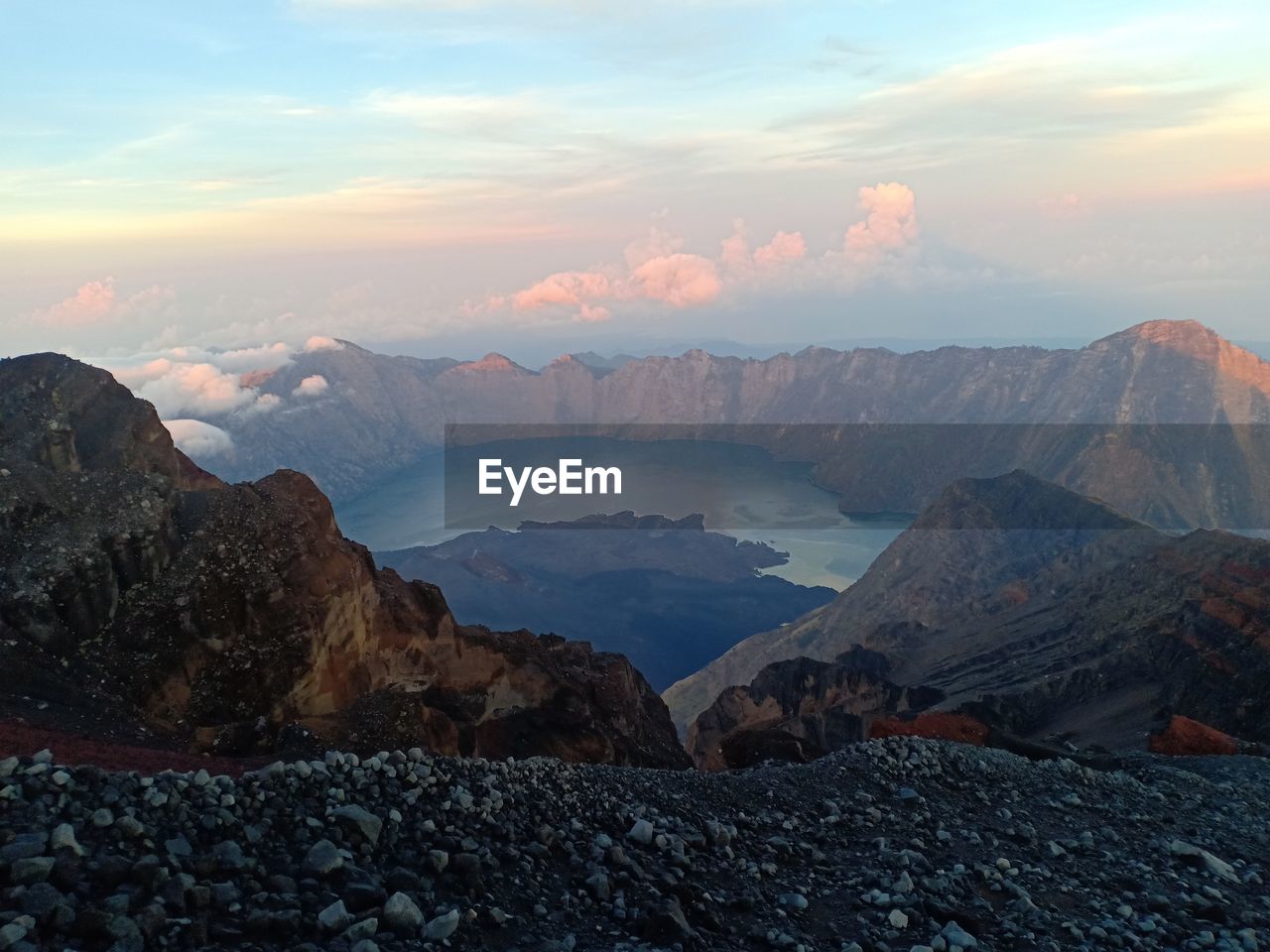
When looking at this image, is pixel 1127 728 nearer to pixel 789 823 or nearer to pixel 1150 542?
pixel 789 823

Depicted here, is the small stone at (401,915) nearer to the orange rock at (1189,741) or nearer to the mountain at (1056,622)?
the orange rock at (1189,741)

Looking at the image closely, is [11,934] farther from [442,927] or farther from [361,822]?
[361,822]

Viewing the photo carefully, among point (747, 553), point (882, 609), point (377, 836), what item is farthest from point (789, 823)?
point (747, 553)

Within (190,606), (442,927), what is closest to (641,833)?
(442,927)

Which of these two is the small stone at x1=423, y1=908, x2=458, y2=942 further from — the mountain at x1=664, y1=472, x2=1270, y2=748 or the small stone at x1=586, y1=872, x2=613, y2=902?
the mountain at x1=664, y1=472, x2=1270, y2=748

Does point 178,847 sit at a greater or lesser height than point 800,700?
greater
